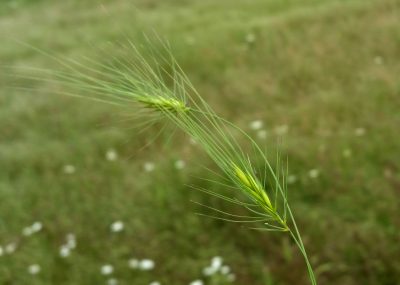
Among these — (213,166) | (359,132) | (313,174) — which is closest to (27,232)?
(213,166)

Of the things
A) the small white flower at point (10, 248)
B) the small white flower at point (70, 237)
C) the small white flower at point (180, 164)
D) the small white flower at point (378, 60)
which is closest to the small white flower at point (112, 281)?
the small white flower at point (70, 237)

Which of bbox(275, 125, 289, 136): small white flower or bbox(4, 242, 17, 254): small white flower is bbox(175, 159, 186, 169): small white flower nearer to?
bbox(275, 125, 289, 136): small white flower

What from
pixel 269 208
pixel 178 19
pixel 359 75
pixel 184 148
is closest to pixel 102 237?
pixel 184 148

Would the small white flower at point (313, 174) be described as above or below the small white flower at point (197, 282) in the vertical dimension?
above

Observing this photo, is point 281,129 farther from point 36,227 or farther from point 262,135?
point 36,227

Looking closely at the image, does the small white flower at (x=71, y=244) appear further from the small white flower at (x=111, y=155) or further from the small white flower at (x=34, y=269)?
the small white flower at (x=111, y=155)
